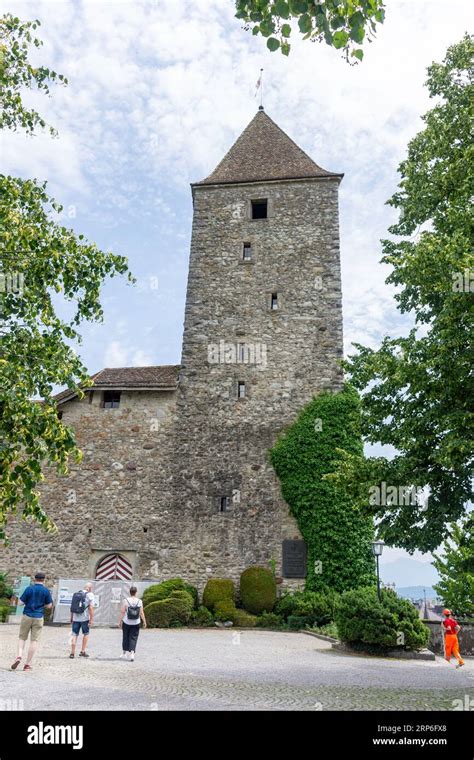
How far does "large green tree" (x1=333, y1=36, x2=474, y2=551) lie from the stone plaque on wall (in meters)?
7.86

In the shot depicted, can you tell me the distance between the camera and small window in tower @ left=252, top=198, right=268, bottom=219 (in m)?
24.2

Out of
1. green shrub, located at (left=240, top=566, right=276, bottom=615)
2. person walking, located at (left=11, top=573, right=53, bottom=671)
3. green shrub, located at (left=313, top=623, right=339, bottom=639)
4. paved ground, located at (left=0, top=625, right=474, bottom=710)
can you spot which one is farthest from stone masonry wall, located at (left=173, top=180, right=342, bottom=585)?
person walking, located at (left=11, top=573, right=53, bottom=671)

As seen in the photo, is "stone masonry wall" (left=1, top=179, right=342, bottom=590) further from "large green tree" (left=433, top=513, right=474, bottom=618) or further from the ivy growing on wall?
"large green tree" (left=433, top=513, right=474, bottom=618)

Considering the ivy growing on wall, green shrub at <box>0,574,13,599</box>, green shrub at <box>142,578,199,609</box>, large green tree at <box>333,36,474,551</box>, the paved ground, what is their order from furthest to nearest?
green shrub at <box>0,574,13,599</box>, the ivy growing on wall, green shrub at <box>142,578,199,609</box>, large green tree at <box>333,36,474,551</box>, the paved ground

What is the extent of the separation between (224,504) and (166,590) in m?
3.29

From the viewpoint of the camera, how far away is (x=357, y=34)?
16.0 feet

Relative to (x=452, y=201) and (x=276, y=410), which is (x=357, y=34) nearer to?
(x=452, y=201)

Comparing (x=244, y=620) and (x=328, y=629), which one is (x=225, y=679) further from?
(x=244, y=620)

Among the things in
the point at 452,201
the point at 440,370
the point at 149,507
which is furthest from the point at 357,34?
the point at 149,507

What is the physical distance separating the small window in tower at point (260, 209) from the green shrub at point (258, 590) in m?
13.4

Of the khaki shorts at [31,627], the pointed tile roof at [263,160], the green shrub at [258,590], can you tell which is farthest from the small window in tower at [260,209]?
the khaki shorts at [31,627]

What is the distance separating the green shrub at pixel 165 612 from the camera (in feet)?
57.5

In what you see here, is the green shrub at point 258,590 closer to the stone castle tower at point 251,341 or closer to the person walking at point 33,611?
the stone castle tower at point 251,341

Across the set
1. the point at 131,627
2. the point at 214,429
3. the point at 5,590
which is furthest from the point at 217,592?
the point at 131,627
